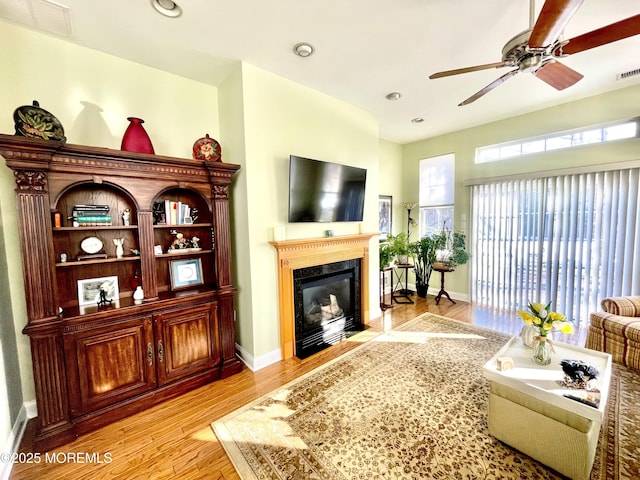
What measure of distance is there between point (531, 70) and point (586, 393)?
218 cm

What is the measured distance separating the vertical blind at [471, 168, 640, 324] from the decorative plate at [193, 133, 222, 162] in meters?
4.24

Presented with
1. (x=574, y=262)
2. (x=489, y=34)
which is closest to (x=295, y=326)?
(x=489, y=34)

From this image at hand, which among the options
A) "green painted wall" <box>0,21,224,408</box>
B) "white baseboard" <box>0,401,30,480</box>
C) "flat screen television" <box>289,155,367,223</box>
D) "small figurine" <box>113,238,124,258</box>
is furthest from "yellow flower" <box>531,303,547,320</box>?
"white baseboard" <box>0,401,30,480</box>

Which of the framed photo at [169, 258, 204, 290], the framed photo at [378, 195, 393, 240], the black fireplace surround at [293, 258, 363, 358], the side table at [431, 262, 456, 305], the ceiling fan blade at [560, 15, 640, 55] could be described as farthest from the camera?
the framed photo at [378, 195, 393, 240]

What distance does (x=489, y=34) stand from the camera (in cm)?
219

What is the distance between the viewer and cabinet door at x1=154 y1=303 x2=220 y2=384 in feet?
7.44

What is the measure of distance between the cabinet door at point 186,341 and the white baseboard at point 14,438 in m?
0.86

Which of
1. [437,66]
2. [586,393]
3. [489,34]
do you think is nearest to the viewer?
[586,393]

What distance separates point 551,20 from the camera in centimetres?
130

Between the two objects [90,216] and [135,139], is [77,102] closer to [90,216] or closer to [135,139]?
[135,139]

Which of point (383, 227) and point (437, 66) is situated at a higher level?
point (437, 66)

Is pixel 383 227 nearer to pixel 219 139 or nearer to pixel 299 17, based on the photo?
pixel 219 139

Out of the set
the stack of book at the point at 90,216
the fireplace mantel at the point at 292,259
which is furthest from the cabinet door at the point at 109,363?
the fireplace mantel at the point at 292,259

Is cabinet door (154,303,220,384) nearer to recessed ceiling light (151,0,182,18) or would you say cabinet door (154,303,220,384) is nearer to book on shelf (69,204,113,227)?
book on shelf (69,204,113,227)
